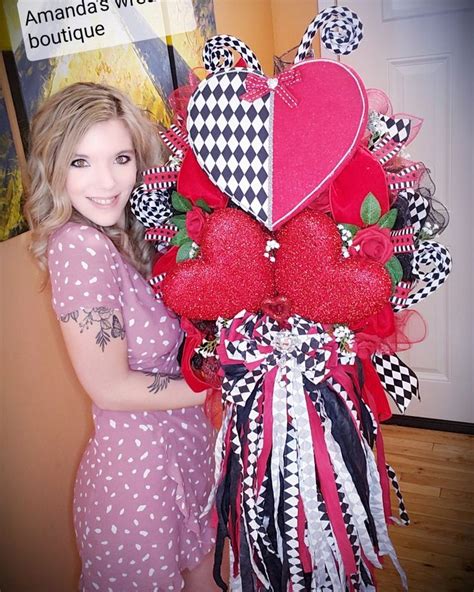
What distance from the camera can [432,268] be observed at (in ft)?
2.32

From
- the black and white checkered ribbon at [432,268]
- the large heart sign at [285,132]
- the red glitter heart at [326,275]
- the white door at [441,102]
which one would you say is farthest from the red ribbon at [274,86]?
the white door at [441,102]

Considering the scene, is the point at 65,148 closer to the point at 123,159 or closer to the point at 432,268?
the point at 123,159

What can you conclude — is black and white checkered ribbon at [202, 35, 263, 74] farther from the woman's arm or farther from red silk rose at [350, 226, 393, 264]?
the woman's arm

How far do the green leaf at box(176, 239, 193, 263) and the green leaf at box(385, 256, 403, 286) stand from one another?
0.25 meters

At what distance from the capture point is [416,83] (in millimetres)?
1800

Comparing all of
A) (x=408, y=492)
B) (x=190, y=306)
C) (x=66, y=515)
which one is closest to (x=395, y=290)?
(x=190, y=306)

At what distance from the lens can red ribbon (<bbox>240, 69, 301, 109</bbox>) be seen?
0.63m

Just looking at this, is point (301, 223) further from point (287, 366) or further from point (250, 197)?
point (287, 366)

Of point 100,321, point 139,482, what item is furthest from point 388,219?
point 139,482

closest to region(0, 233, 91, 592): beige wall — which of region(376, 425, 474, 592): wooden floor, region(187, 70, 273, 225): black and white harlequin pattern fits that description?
region(187, 70, 273, 225): black and white harlequin pattern

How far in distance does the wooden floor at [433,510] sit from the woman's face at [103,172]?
1201 mm

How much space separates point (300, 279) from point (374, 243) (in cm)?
10

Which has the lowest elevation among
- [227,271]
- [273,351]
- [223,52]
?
[273,351]

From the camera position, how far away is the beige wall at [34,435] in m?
0.95
